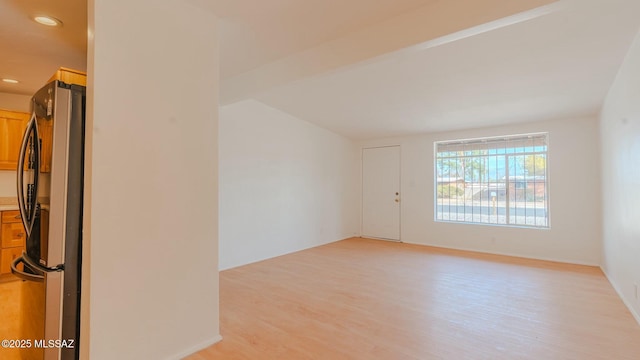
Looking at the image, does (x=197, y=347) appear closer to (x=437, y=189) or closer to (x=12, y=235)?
(x=12, y=235)

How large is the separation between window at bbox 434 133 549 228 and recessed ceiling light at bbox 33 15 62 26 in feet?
18.5

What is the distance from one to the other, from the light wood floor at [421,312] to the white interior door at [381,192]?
1.96 metres

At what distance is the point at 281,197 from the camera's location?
5.09 m

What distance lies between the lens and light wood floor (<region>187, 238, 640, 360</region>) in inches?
83.7

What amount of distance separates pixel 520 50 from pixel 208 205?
3013 millimetres

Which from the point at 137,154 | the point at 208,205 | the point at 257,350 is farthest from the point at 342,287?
the point at 137,154

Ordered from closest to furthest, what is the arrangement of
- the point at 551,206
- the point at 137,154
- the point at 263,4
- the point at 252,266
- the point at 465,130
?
the point at 137,154 → the point at 263,4 → the point at 252,266 → the point at 551,206 → the point at 465,130

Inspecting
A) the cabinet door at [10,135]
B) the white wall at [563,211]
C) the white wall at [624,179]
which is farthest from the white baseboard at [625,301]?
the cabinet door at [10,135]

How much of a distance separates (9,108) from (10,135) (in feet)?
1.44

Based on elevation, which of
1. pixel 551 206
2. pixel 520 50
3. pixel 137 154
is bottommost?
pixel 551 206

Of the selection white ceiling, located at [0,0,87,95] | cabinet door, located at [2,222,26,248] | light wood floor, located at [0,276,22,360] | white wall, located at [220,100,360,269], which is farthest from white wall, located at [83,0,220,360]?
cabinet door, located at [2,222,26,248]

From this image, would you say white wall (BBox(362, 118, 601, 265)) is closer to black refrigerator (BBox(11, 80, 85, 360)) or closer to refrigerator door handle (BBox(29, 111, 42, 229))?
black refrigerator (BBox(11, 80, 85, 360))

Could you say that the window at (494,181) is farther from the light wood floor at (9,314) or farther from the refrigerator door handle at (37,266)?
the light wood floor at (9,314)

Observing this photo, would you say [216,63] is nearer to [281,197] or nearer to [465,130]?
[281,197]
